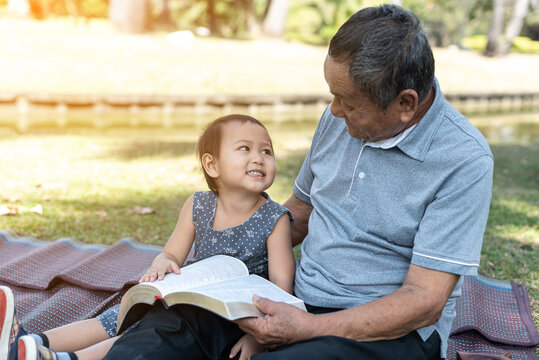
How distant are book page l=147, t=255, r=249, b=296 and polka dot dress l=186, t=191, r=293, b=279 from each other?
11 cm

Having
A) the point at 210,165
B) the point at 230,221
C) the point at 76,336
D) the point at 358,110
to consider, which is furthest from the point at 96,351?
Result: the point at 358,110

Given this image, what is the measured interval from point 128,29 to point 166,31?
292 cm

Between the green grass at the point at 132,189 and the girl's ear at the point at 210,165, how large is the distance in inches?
69.5

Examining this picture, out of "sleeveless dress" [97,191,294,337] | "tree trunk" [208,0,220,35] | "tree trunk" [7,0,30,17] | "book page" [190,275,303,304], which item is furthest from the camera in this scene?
"tree trunk" [208,0,220,35]

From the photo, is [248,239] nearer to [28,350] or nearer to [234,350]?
[234,350]

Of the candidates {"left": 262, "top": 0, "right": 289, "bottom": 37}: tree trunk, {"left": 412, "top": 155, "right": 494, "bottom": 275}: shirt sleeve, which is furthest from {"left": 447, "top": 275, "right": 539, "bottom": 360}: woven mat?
{"left": 262, "top": 0, "right": 289, "bottom": 37}: tree trunk

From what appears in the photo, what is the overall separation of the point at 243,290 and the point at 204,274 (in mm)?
201

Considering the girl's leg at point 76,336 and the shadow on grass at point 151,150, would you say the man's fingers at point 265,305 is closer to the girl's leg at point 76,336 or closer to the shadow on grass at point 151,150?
the girl's leg at point 76,336

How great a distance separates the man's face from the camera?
1.93 meters

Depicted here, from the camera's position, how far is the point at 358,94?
192cm

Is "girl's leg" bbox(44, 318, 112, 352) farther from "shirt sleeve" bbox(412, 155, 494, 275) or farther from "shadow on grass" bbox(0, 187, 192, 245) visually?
"shadow on grass" bbox(0, 187, 192, 245)

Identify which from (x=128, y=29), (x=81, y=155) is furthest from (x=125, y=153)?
(x=128, y=29)

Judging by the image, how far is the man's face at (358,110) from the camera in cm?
193

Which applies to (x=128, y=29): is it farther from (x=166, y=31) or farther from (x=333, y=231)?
(x=333, y=231)
